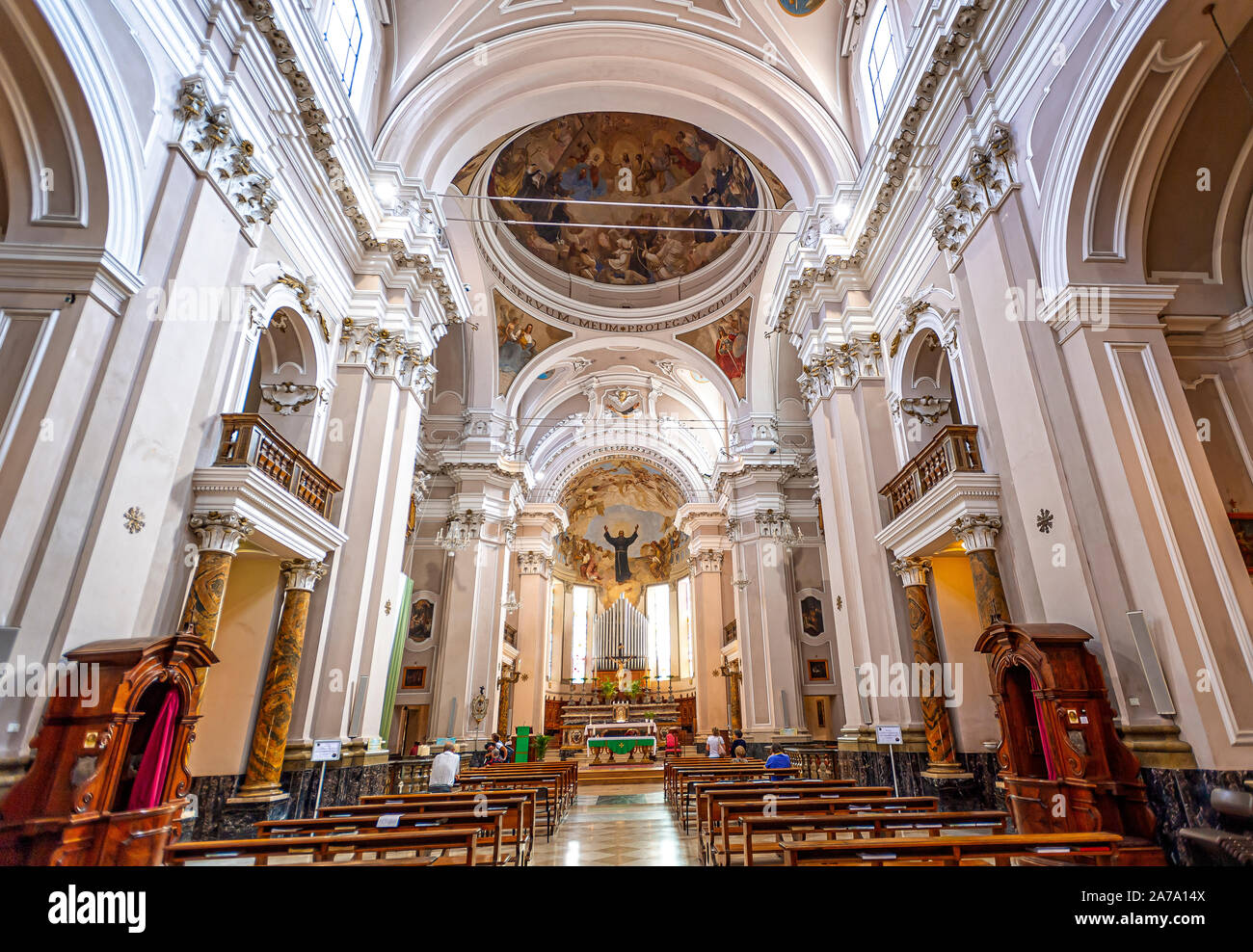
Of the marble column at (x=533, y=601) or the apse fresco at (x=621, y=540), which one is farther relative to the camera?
the apse fresco at (x=621, y=540)

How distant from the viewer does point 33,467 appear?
4.51m

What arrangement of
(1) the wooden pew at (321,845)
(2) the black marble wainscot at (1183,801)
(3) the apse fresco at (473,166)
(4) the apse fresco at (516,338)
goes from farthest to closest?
1. (4) the apse fresco at (516,338)
2. (3) the apse fresco at (473,166)
3. (2) the black marble wainscot at (1183,801)
4. (1) the wooden pew at (321,845)

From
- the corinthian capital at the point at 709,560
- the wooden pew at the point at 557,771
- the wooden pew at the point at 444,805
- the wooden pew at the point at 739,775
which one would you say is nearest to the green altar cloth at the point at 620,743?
the wooden pew at the point at 557,771

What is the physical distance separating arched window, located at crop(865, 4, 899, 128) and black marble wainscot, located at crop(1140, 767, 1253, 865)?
904 cm

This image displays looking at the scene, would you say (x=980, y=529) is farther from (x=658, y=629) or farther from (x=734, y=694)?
(x=658, y=629)

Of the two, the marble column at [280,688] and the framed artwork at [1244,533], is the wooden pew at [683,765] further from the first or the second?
the framed artwork at [1244,533]

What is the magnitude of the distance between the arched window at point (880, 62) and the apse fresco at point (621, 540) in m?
20.7

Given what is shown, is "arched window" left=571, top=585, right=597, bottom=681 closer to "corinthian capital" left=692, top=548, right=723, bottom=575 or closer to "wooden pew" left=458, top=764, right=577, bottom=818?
"corinthian capital" left=692, top=548, right=723, bottom=575

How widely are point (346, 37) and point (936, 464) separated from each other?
Answer: 413 inches

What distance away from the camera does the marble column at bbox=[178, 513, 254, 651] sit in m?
6.02

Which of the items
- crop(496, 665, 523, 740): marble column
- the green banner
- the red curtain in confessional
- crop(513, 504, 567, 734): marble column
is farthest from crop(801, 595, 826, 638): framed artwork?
the red curtain in confessional

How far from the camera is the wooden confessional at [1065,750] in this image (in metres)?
4.68

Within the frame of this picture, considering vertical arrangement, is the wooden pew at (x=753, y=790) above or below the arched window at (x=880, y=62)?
below
